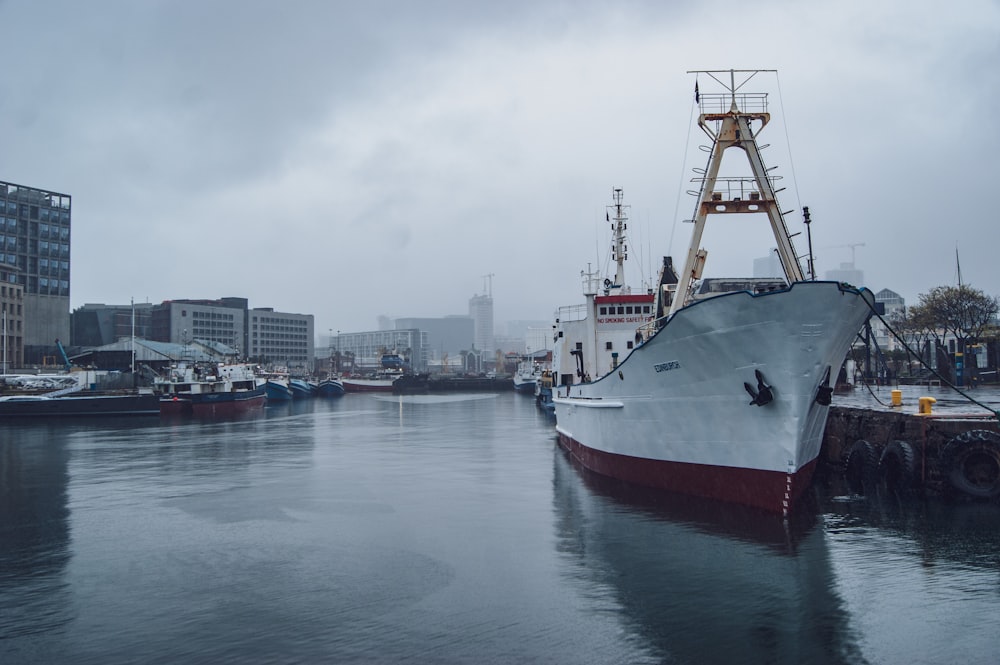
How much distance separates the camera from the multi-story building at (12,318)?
89.9 meters

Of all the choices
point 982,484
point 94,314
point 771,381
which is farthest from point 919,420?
point 94,314

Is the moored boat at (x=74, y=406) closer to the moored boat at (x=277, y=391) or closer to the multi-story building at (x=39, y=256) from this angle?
the moored boat at (x=277, y=391)

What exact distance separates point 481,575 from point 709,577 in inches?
178

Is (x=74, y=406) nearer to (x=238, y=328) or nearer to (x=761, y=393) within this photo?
(x=761, y=393)

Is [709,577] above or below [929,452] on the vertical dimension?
below

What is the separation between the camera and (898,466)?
70.5ft

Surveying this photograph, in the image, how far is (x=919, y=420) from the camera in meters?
21.1

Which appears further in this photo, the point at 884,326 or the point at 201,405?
the point at 201,405

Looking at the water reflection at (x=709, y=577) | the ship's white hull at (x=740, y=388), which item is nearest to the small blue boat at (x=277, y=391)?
the water reflection at (x=709, y=577)

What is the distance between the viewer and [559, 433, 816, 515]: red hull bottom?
57.6 feet

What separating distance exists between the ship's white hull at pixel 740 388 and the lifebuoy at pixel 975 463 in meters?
3.96

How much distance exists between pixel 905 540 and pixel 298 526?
14898 mm

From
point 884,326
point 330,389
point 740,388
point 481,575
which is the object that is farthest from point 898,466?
point 330,389

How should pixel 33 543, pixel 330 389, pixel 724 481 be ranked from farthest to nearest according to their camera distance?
pixel 330 389, pixel 724 481, pixel 33 543
